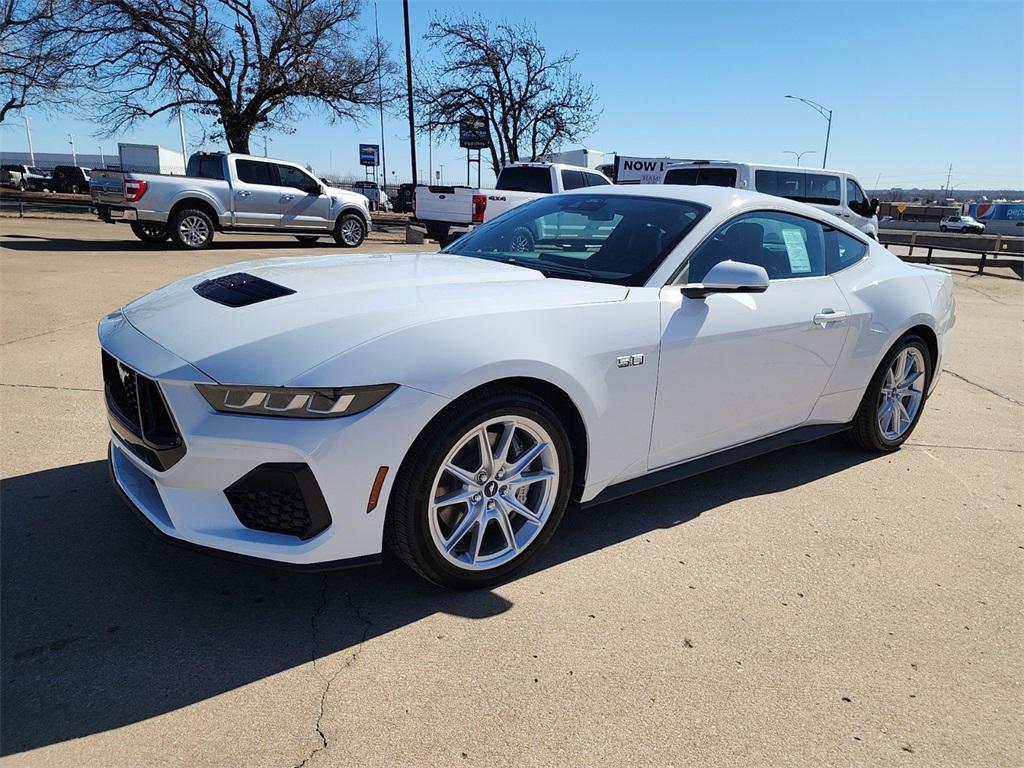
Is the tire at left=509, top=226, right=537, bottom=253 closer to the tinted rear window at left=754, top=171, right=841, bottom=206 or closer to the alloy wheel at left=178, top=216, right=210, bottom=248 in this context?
the tinted rear window at left=754, top=171, right=841, bottom=206

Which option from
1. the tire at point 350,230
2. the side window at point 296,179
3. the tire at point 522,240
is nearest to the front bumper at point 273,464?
the tire at point 522,240

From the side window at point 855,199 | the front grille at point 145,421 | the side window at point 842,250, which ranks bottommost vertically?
the front grille at point 145,421

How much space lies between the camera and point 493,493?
265cm

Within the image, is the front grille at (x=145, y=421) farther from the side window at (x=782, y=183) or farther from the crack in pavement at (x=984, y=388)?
the side window at (x=782, y=183)

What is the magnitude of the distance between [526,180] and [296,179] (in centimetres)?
500

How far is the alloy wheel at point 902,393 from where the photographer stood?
4.29 metres

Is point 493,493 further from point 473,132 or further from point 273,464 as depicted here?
point 473,132

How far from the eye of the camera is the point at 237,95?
91.2ft

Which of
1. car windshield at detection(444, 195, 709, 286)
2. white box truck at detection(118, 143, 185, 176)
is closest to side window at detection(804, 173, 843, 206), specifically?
car windshield at detection(444, 195, 709, 286)

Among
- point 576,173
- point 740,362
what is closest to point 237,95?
point 576,173

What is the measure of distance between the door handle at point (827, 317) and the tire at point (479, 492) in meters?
1.68

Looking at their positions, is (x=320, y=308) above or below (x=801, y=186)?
below

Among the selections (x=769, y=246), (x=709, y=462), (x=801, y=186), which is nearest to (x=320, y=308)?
(x=709, y=462)

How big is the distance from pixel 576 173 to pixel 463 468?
13005mm
